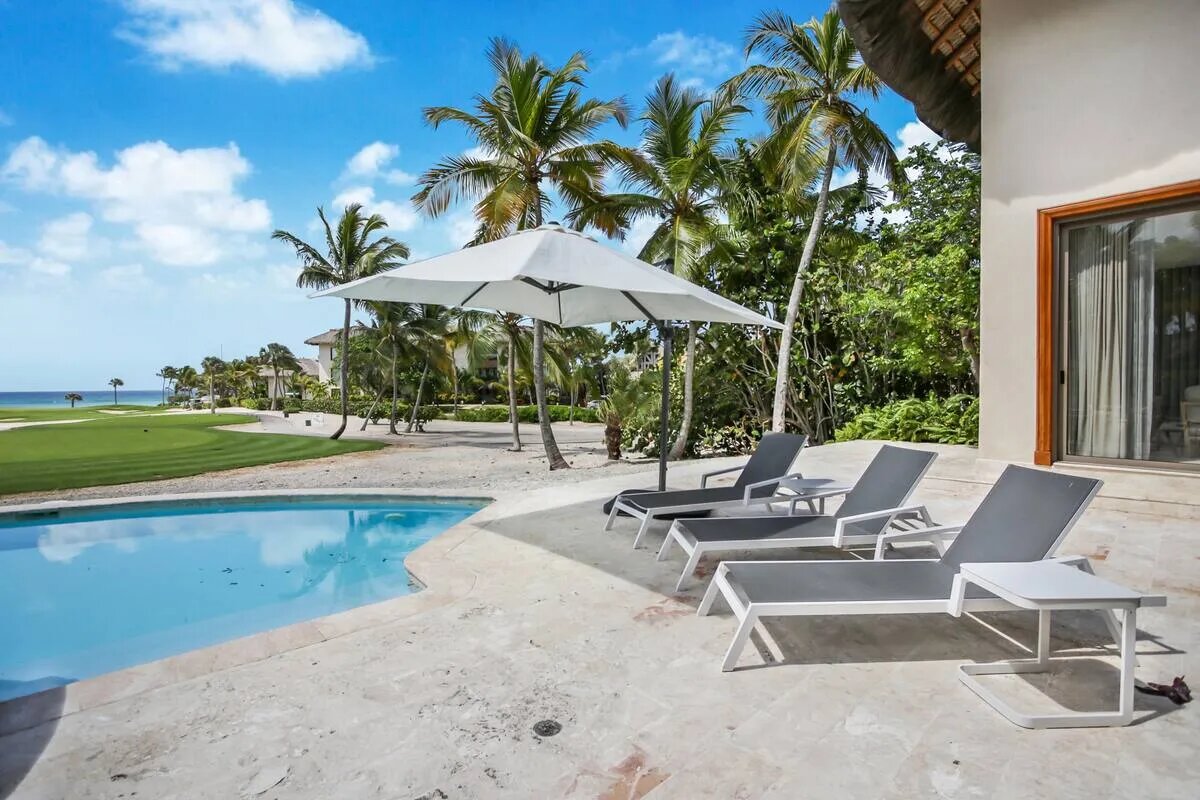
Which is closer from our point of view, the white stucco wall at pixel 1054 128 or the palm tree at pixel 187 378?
the white stucco wall at pixel 1054 128

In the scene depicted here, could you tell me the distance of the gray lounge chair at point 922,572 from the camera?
3.03 meters

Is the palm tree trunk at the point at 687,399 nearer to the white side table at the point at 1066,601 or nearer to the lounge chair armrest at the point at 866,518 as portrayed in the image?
the lounge chair armrest at the point at 866,518

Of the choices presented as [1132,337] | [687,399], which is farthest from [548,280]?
[687,399]

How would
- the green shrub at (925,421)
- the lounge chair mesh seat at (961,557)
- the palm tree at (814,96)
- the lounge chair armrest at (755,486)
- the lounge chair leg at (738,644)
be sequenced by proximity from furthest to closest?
the palm tree at (814,96) < the green shrub at (925,421) < the lounge chair armrest at (755,486) < the lounge chair mesh seat at (961,557) < the lounge chair leg at (738,644)

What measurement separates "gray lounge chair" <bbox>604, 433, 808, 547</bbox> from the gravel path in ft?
12.6

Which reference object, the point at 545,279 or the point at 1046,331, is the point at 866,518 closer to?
the point at 545,279

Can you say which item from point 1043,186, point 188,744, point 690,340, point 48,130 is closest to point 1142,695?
point 188,744

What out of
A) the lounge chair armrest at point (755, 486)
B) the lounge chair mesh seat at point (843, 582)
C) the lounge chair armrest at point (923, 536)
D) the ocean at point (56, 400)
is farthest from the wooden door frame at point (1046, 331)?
the ocean at point (56, 400)

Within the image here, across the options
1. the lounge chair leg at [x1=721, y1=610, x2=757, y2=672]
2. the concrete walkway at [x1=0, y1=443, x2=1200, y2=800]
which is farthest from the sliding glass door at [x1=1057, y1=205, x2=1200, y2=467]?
the lounge chair leg at [x1=721, y1=610, x2=757, y2=672]

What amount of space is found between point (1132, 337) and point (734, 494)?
14.3 feet

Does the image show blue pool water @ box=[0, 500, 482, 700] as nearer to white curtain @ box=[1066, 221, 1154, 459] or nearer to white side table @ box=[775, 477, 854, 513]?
white side table @ box=[775, 477, 854, 513]

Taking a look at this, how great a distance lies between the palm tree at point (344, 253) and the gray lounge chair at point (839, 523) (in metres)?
21.2

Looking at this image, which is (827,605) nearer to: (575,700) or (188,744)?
(575,700)

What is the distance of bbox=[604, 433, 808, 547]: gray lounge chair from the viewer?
5.59 m
